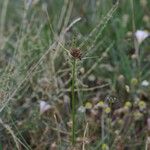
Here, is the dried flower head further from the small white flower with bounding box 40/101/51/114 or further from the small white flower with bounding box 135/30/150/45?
the small white flower with bounding box 135/30/150/45

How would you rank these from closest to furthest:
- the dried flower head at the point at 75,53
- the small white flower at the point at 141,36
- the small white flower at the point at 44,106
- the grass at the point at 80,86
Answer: the dried flower head at the point at 75,53 < the grass at the point at 80,86 < the small white flower at the point at 44,106 < the small white flower at the point at 141,36

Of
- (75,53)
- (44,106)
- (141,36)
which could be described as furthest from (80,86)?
(75,53)

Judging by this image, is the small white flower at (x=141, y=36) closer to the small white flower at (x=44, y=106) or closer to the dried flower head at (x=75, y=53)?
the small white flower at (x=44, y=106)

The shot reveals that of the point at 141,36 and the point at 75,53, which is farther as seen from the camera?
the point at 141,36

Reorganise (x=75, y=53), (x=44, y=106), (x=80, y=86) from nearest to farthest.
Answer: (x=75, y=53)
(x=44, y=106)
(x=80, y=86)

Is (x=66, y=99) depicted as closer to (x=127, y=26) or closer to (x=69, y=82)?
(x=69, y=82)

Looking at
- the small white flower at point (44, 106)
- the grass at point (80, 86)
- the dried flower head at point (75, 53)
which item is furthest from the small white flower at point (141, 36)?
the dried flower head at point (75, 53)

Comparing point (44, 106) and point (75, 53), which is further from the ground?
point (75, 53)

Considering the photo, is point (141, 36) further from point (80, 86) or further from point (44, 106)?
point (44, 106)

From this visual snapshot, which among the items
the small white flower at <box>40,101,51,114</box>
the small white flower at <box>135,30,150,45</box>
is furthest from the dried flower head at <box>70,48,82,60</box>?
the small white flower at <box>135,30,150,45</box>
